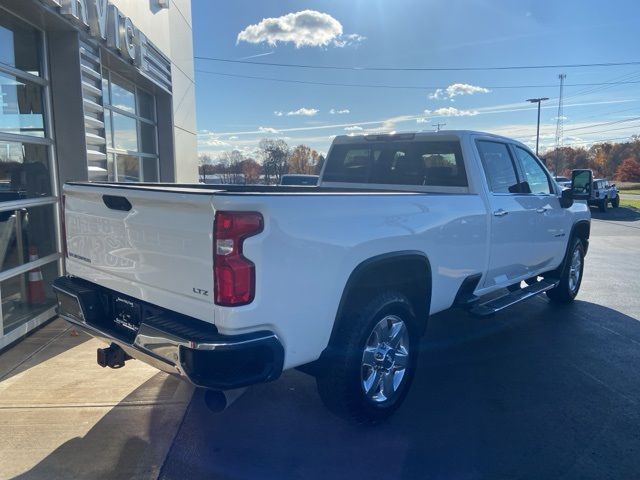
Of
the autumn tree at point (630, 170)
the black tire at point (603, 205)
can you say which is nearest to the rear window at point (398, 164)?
the black tire at point (603, 205)

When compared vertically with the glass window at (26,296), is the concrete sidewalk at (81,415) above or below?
below

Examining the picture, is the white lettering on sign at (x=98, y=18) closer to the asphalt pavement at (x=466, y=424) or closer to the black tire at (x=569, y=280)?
the asphalt pavement at (x=466, y=424)

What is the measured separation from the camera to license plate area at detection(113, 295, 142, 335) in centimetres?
321

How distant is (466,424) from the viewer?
368 centimetres

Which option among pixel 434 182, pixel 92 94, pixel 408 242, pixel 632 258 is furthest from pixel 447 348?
pixel 632 258

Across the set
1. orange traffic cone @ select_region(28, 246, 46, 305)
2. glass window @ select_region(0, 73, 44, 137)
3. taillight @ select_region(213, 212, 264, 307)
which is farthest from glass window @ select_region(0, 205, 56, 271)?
taillight @ select_region(213, 212, 264, 307)

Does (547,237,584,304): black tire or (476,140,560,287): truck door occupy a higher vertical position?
(476,140,560,287): truck door

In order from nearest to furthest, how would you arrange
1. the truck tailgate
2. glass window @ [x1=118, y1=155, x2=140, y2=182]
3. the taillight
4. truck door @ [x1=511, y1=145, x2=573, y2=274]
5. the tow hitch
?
1. the taillight
2. the truck tailgate
3. the tow hitch
4. truck door @ [x1=511, y1=145, x2=573, y2=274]
5. glass window @ [x1=118, y1=155, x2=140, y2=182]

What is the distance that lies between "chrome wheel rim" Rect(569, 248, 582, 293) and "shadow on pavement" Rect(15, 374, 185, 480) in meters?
5.21

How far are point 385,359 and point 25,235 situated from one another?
168 inches

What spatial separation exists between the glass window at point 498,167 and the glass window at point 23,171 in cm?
468

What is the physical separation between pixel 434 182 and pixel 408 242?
156 cm

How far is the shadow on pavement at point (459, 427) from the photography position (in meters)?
3.15

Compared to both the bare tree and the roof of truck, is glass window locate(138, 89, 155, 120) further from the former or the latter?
the bare tree
